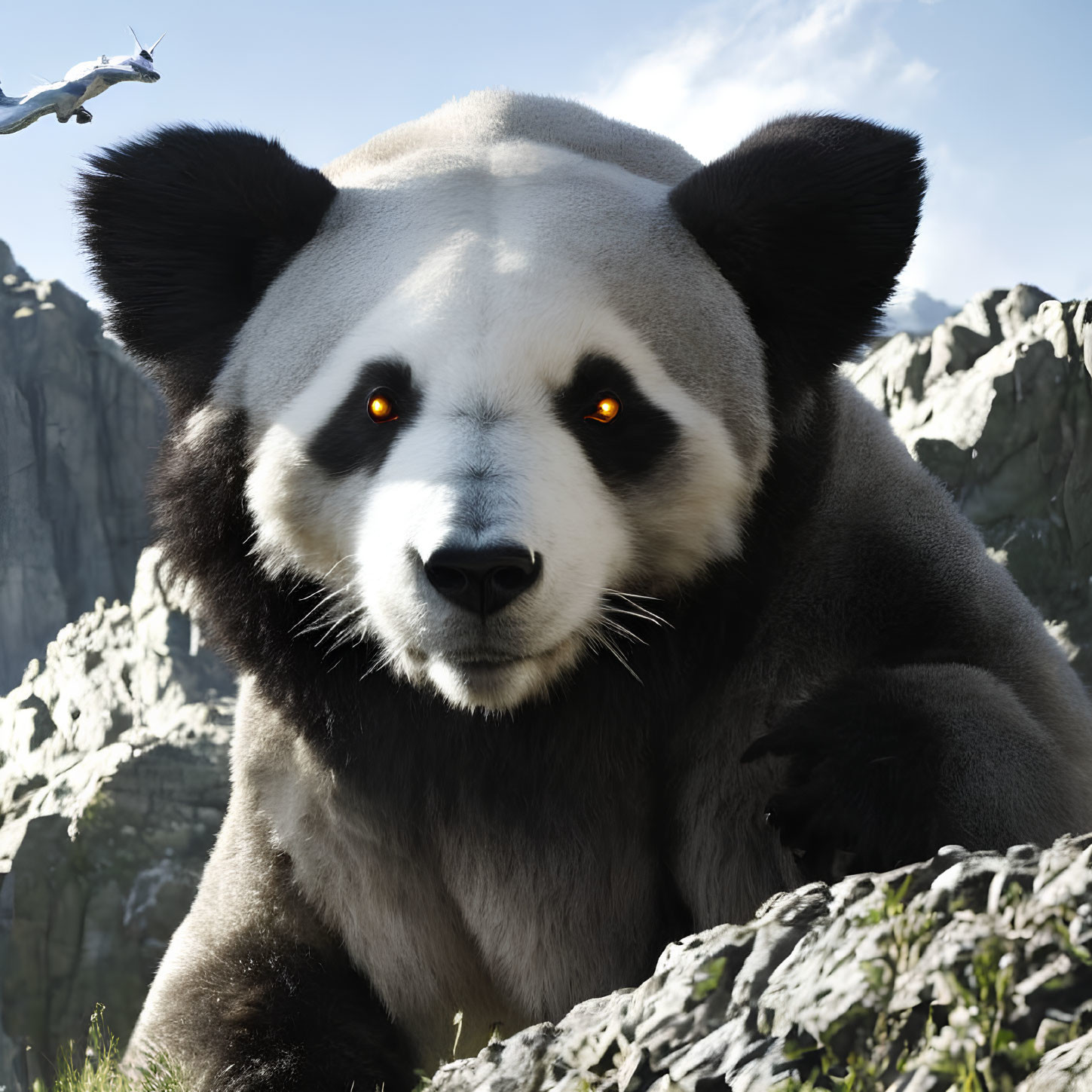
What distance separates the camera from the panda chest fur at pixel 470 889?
3512mm

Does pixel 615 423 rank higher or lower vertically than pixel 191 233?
lower

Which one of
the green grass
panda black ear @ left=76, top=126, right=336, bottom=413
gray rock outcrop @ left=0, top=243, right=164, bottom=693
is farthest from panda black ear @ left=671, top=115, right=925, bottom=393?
gray rock outcrop @ left=0, top=243, right=164, bottom=693

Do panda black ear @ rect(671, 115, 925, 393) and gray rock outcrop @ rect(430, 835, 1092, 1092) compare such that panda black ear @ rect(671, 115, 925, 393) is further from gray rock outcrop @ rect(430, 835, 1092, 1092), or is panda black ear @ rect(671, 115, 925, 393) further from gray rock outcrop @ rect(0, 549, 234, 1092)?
gray rock outcrop @ rect(0, 549, 234, 1092)

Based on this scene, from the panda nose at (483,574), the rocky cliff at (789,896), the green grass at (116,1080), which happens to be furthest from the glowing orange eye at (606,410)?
the green grass at (116,1080)

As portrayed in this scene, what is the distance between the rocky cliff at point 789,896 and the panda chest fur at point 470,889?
0.88 metres

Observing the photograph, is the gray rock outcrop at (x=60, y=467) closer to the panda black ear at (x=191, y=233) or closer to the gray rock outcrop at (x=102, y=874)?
the gray rock outcrop at (x=102, y=874)

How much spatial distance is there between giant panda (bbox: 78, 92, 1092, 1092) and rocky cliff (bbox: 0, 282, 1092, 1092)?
603 millimetres

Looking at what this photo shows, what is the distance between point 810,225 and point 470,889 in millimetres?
2138

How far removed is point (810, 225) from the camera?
326 centimetres

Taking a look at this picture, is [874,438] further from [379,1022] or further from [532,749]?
[379,1022]

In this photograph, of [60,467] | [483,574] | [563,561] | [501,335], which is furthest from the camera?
[60,467]

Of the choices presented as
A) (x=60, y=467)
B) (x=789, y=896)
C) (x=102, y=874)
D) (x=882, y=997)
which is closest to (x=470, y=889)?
(x=789, y=896)

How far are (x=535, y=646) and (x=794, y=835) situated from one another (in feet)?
2.49

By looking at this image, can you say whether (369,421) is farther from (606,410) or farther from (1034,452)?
(1034,452)
